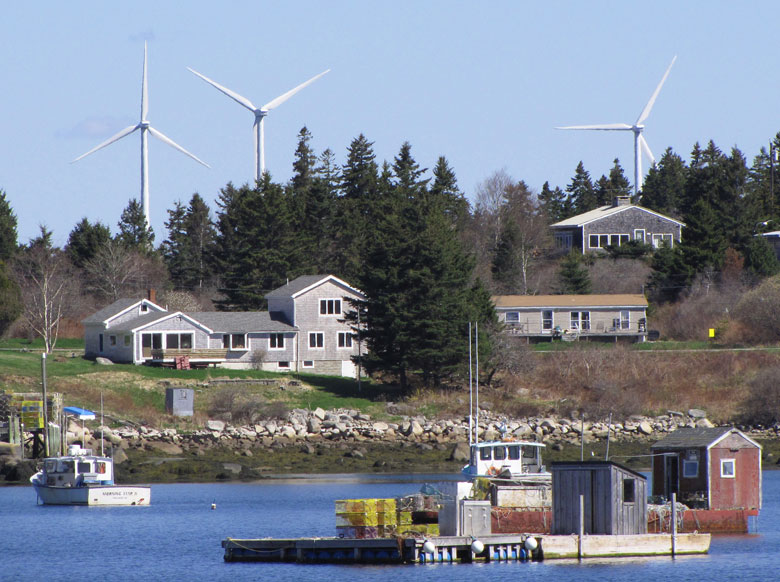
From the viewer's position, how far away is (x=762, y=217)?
379 feet

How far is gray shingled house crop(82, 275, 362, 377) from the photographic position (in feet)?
270

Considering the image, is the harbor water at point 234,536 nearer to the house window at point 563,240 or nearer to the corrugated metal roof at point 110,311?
the corrugated metal roof at point 110,311

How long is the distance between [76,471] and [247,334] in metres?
31.6

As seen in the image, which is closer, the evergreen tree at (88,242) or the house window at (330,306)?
the house window at (330,306)

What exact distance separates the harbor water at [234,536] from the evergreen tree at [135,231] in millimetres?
54863

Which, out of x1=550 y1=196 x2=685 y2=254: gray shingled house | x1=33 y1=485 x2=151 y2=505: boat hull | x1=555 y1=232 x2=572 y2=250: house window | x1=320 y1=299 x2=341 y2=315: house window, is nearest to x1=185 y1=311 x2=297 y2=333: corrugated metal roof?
x1=320 y1=299 x2=341 y2=315: house window

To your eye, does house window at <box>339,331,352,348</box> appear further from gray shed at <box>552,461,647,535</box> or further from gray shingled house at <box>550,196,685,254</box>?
gray shed at <box>552,461,647,535</box>

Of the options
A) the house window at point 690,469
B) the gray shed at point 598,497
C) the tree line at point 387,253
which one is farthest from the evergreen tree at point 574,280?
the gray shed at point 598,497

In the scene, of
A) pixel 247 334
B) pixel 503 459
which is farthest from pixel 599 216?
pixel 503 459

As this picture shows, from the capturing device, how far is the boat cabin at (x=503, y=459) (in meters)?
45.4

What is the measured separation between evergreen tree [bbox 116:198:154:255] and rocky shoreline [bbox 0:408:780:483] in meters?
42.1

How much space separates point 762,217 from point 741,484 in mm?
78694

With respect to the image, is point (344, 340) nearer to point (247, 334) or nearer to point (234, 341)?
point (247, 334)

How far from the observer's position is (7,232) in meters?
111
